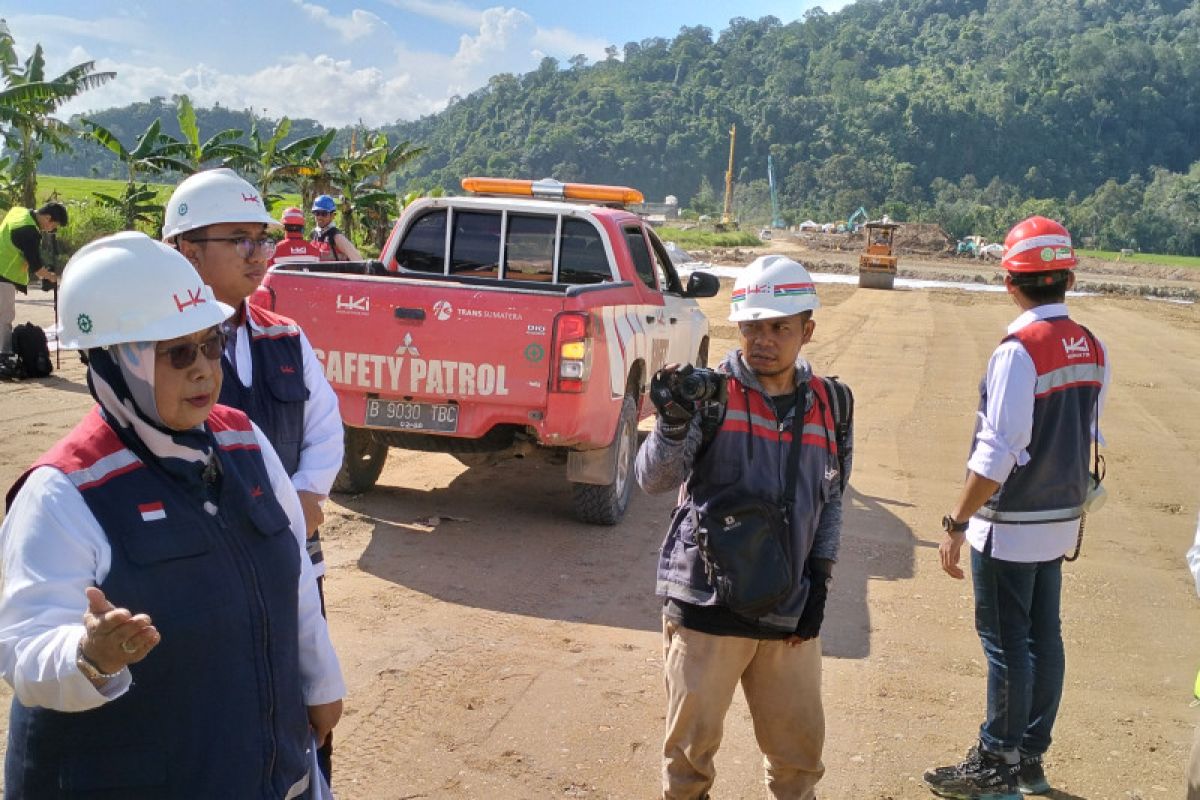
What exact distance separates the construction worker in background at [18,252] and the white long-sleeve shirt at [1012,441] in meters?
10.6

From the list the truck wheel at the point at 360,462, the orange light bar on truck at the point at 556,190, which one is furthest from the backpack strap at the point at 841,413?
the orange light bar on truck at the point at 556,190

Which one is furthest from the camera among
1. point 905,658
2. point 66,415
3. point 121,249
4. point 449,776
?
point 66,415

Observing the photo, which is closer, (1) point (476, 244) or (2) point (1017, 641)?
(2) point (1017, 641)

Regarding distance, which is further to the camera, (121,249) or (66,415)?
(66,415)

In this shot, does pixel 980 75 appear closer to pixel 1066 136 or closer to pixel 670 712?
pixel 1066 136

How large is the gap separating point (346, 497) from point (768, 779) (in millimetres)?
5146

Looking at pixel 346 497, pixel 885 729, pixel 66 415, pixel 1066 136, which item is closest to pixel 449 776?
pixel 885 729

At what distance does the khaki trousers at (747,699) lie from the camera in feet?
10.6

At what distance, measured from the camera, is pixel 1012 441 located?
394cm

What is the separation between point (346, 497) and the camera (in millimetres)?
8031

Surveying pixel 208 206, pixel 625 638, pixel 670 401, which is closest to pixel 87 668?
pixel 670 401

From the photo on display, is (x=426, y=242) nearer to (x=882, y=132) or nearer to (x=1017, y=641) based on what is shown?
(x=1017, y=641)

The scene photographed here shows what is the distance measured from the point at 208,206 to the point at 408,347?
11.5 ft

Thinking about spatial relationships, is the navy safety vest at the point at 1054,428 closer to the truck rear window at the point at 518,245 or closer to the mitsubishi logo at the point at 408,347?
the mitsubishi logo at the point at 408,347
